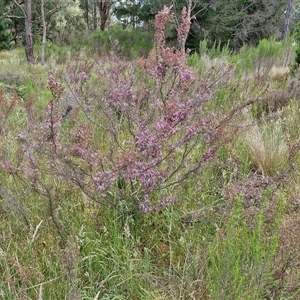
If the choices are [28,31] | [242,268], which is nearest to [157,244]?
[242,268]

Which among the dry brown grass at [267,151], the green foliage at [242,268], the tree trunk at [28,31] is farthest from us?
the tree trunk at [28,31]

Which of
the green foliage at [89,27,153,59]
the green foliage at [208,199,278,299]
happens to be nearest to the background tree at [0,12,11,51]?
the green foliage at [89,27,153,59]

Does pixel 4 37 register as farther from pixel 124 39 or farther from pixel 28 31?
pixel 28 31

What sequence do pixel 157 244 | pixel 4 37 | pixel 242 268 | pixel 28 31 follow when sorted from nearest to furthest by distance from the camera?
pixel 242 268, pixel 157 244, pixel 28 31, pixel 4 37

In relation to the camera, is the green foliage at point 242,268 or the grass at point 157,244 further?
the grass at point 157,244

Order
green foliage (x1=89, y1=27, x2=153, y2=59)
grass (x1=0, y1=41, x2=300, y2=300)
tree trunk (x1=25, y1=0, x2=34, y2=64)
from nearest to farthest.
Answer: grass (x1=0, y1=41, x2=300, y2=300)
tree trunk (x1=25, y1=0, x2=34, y2=64)
green foliage (x1=89, y1=27, x2=153, y2=59)

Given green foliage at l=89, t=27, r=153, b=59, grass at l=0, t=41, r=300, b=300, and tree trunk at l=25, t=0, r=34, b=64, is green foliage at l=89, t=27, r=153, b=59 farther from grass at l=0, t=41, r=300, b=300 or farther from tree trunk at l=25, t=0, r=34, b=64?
grass at l=0, t=41, r=300, b=300

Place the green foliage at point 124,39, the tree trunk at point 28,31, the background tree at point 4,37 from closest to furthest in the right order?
the tree trunk at point 28,31
the green foliage at point 124,39
the background tree at point 4,37

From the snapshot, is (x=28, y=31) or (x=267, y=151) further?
(x=28, y=31)

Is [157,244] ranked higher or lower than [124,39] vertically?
lower

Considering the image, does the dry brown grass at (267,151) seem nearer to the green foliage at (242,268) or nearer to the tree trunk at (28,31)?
the green foliage at (242,268)

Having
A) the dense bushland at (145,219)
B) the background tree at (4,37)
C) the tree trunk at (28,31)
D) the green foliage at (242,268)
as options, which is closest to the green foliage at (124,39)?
the background tree at (4,37)

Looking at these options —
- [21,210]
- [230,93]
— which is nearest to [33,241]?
[21,210]

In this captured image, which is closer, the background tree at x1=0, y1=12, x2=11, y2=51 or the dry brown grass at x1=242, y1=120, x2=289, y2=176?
the dry brown grass at x1=242, y1=120, x2=289, y2=176
